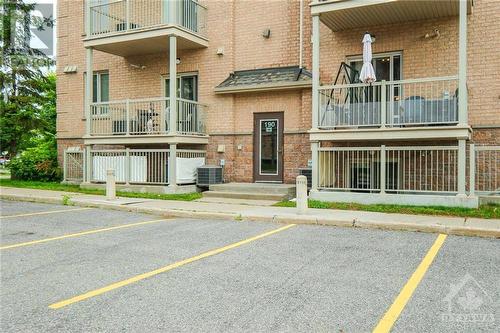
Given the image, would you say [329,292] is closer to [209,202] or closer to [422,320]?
[422,320]

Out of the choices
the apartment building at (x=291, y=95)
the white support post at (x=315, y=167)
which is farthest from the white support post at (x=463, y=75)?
the white support post at (x=315, y=167)

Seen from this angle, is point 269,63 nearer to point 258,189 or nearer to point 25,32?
point 258,189

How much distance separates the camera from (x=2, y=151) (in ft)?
77.3

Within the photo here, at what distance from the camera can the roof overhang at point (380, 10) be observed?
37.9ft

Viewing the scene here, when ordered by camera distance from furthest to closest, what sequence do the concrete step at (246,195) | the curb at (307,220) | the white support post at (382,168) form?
the concrete step at (246,195)
the white support post at (382,168)
the curb at (307,220)

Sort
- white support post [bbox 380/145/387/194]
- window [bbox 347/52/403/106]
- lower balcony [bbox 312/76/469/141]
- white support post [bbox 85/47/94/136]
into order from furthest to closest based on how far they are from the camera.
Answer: white support post [bbox 85/47/94/136], window [bbox 347/52/403/106], white support post [bbox 380/145/387/194], lower balcony [bbox 312/76/469/141]

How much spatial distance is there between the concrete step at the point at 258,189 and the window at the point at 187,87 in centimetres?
399

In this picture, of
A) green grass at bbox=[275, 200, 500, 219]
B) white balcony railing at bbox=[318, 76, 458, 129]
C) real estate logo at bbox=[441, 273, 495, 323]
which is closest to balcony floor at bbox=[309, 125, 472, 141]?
white balcony railing at bbox=[318, 76, 458, 129]

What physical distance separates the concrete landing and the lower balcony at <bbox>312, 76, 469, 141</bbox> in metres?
1.97

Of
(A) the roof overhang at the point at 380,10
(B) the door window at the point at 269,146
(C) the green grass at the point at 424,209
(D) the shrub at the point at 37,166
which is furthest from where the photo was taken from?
(D) the shrub at the point at 37,166

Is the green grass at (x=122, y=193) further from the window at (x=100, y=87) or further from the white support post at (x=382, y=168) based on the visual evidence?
the white support post at (x=382, y=168)

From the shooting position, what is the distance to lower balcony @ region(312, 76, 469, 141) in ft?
35.3

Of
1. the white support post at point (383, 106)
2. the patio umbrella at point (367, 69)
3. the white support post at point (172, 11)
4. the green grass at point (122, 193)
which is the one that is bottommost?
the green grass at point (122, 193)

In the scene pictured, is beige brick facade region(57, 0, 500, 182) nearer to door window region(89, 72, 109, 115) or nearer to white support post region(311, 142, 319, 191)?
door window region(89, 72, 109, 115)
